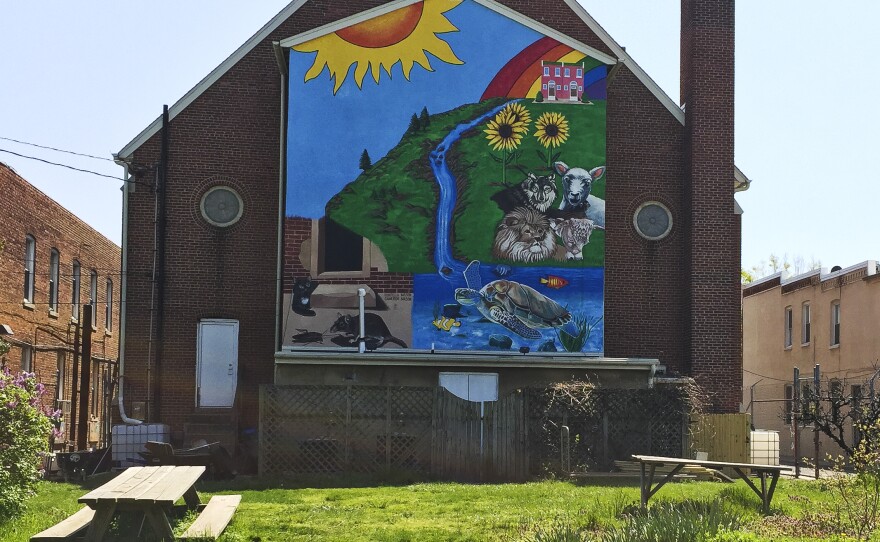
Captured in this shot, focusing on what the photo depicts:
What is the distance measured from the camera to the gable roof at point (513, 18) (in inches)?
1060

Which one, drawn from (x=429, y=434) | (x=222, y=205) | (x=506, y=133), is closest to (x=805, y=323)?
(x=506, y=133)

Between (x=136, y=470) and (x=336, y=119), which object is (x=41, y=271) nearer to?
(x=336, y=119)

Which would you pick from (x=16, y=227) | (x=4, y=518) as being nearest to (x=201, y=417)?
(x=16, y=227)

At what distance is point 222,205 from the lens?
2845cm

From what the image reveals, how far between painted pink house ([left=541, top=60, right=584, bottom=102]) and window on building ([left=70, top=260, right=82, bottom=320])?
16.9 metres

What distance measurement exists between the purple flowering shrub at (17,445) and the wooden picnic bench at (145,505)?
1596 millimetres

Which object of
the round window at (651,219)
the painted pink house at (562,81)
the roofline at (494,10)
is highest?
the roofline at (494,10)

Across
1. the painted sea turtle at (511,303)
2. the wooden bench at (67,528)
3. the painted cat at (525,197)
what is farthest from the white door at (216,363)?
the wooden bench at (67,528)

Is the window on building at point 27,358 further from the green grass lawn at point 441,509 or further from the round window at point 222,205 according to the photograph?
the green grass lawn at point 441,509

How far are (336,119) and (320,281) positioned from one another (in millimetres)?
3619

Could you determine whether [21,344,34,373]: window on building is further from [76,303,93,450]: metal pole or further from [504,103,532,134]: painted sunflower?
[504,103,532,134]: painted sunflower

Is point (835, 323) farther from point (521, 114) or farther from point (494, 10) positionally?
point (494, 10)

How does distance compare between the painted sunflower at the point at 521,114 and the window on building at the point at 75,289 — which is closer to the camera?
the painted sunflower at the point at 521,114

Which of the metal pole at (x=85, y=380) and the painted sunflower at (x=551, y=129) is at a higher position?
the painted sunflower at (x=551, y=129)
